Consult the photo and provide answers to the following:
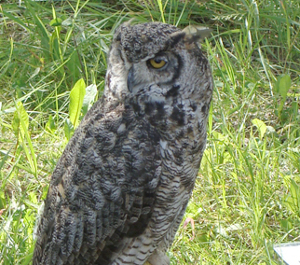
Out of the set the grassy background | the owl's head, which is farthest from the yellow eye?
the grassy background

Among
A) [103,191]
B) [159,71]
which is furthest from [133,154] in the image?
[159,71]

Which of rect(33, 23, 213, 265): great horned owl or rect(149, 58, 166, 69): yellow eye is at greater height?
rect(149, 58, 166, 69): yellow eye

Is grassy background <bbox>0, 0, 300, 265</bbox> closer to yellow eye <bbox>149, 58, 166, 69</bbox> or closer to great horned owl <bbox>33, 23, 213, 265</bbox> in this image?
great horned owl <bbox>33, 23, 213, 265</bbox>

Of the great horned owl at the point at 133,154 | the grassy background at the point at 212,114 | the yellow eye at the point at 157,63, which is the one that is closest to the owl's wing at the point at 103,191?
the great horned owl at the point at 133,154

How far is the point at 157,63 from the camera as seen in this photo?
193cm

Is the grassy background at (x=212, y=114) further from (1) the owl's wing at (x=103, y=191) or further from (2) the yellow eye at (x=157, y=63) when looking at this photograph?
(2) the yellow eye at (x=157, y=63)

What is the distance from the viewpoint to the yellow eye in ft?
6.32

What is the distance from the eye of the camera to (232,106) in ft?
10.9

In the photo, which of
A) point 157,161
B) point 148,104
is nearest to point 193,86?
point 148,104

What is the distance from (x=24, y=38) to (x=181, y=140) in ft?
7.34

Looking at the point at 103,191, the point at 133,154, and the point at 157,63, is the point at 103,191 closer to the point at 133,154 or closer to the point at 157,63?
the point at 133,154

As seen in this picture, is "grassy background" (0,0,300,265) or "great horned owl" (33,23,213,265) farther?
"grassy background" (0,0,300,265)

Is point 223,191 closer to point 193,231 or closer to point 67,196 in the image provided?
point 193,231

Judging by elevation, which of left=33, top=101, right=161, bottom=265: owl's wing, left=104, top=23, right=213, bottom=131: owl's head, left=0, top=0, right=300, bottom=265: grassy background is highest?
left=104, top=23, right=213, bottom=131: owl's head
